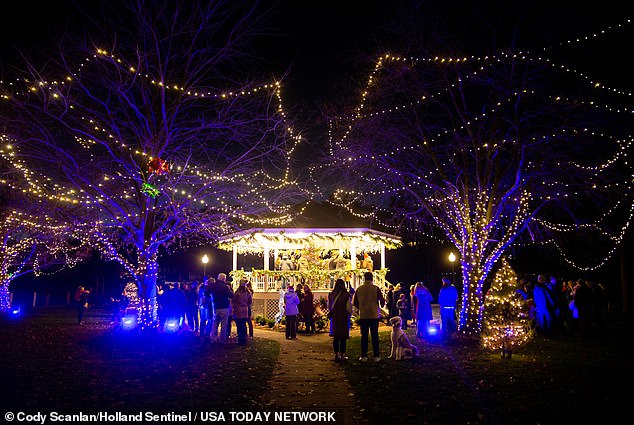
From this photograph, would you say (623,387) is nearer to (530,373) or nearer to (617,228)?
(530,373)

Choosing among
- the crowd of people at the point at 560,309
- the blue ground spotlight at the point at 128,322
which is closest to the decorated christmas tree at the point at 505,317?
the crowd of people at the point at 560,309

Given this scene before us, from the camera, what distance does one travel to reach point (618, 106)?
12.5 meters

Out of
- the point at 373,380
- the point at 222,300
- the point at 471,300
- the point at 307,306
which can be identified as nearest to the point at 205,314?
the point at 222,300

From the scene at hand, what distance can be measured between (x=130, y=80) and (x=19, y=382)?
983 cm

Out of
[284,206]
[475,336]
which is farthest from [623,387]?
[284,206]

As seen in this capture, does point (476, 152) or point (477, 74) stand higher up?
point (477, 74)

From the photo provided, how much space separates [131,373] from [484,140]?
1098 cm

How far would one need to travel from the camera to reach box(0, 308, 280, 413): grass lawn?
632cm

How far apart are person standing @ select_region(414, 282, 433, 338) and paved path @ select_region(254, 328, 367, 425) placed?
341 cm

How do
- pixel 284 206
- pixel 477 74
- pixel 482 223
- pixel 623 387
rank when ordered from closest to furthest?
pixel 623 387 < pixel 477 74 < pixel 482 223 < pixel 284 206

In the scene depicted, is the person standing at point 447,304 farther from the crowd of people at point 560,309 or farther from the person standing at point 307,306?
the person standing at point 307,306

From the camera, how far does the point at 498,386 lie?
24.3 feet

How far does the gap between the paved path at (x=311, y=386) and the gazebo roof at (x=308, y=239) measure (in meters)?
9.11

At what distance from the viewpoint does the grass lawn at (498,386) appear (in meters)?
5.86
